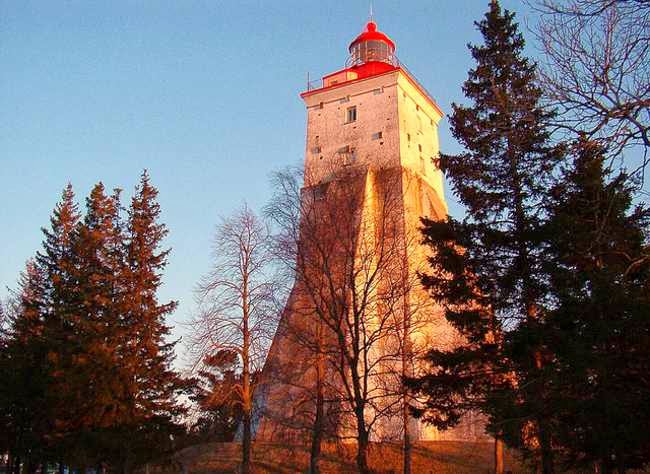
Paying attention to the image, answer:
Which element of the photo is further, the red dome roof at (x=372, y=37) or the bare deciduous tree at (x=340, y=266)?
the red dome roof at (x=372, y=37)

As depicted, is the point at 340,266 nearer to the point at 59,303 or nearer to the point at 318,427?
the point at 318,427

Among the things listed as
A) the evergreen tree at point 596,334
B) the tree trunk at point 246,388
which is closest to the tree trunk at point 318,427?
the tree trunk at point 246,388

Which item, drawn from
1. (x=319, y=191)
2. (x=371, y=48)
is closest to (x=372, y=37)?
(x=371, y=48)

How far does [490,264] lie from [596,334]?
12.3ft

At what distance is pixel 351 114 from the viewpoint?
110 ft

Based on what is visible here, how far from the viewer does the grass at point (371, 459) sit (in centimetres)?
2027

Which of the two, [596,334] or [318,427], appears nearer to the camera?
[596,334]

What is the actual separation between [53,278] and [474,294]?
66.6 feet

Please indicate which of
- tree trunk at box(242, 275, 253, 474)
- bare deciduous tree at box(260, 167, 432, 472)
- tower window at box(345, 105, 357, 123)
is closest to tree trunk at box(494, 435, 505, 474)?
bare deciduous tree at box(260, 167, 432, 472)

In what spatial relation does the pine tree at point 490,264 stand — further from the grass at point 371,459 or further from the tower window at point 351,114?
the tower window at point 351,114

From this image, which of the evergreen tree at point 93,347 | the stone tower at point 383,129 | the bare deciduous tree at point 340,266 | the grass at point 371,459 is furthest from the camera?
the stone tower at point 383,129

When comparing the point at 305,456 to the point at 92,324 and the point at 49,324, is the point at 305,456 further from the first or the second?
the point at 49,324

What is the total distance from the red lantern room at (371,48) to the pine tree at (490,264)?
69.5 feet

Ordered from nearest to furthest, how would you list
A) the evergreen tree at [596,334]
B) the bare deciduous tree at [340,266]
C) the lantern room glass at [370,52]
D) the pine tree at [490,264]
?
the evergreen tree at [596,334] → the pine tree at [490,264] → the bare deciduous tree at [340,266] → the lantern room glass at [370,52]
